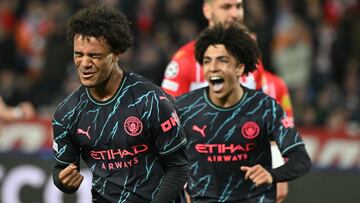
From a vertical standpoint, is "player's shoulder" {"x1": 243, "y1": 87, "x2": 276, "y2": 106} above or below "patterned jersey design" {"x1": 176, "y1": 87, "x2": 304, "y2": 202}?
above

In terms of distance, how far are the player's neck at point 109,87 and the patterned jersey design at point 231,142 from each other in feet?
3.22

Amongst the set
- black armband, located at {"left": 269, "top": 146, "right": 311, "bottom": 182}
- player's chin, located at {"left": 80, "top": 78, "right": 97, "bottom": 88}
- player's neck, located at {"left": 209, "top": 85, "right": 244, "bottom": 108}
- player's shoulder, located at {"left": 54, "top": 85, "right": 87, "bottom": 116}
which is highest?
player's chin, located at {"left": 80, "top": 78, "right": 97, "bottom": 88}

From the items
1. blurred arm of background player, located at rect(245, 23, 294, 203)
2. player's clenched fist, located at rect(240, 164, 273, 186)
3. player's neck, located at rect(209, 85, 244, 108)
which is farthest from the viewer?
blurred arm of background player, located at rect(245, 23, 294, 203)

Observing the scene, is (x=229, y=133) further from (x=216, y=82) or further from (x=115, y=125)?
(x=115, y=125)

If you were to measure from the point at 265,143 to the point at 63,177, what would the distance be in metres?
1.42

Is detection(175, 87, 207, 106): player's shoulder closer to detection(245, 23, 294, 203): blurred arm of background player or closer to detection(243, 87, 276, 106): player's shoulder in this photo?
detection(243, 87, 276, 106): player's shoulder

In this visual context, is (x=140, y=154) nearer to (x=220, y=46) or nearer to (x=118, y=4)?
(x=220, y=46)

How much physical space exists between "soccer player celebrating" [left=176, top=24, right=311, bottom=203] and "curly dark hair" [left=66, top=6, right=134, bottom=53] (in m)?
1.02

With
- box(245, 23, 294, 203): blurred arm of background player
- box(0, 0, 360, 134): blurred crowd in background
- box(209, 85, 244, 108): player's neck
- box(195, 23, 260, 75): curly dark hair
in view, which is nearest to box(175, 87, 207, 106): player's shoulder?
box(209, 85, 244, 108): player's neck

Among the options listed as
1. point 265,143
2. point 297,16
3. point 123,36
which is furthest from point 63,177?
point 297,16

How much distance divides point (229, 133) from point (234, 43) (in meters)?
0.59

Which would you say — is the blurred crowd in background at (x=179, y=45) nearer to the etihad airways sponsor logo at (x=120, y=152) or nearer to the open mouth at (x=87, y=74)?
the etihad airways sponsor logo at (x=120, y=152)

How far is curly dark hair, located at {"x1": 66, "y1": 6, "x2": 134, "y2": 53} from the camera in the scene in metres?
5.00

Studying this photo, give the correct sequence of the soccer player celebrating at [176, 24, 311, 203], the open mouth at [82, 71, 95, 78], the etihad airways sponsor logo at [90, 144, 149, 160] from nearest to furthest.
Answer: the open mouth at [82, 71, 95, 78], the etihad airways sponsor logo at [90, 144, 149, 160], the soccer player celebrating at [176, 24, 311, 203]
